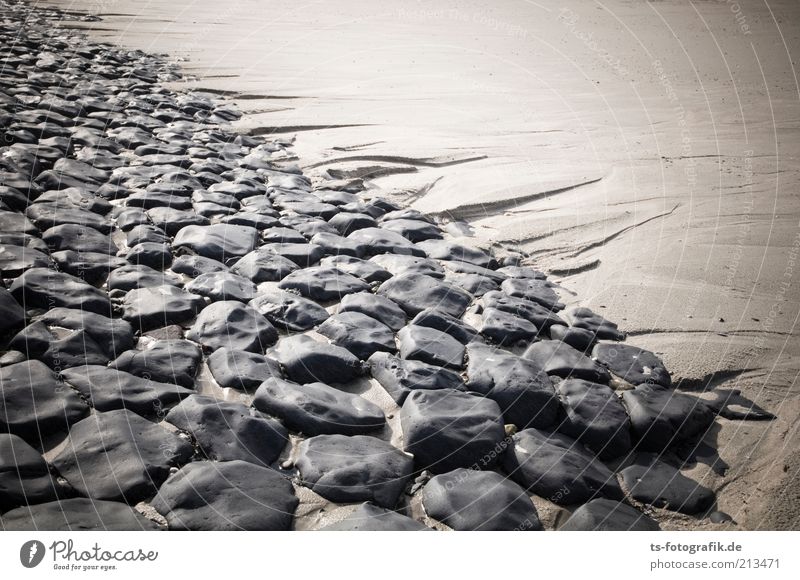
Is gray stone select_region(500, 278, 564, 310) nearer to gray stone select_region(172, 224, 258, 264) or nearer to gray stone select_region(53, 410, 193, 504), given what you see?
gray stone select_region(172, 224, 258, 264)

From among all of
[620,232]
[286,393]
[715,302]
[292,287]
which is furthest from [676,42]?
[286,393]

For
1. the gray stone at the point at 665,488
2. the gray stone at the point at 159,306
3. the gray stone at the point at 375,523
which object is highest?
the gray stone at the point at 159,306

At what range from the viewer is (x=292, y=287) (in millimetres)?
2244

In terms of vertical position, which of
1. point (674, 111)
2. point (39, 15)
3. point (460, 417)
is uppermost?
point (39, 15)

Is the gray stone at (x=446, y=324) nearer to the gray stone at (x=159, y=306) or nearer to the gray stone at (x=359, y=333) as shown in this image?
the gray stone at (x=359, y=333)

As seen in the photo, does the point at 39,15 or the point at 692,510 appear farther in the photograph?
the point at 39,15

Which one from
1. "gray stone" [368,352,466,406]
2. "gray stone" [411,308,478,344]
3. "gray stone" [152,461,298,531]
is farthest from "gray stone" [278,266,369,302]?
"gray stone" [152,461,298,531]

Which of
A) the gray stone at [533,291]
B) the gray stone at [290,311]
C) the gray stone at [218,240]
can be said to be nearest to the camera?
the gray stone at [290,311]

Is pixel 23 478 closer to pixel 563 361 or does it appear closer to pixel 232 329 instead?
pixel 232 329

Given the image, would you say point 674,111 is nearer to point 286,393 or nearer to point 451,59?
point 451,59

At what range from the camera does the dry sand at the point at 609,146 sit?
2111 mm

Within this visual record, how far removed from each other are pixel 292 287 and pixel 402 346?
571mm

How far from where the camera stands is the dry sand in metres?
2.11

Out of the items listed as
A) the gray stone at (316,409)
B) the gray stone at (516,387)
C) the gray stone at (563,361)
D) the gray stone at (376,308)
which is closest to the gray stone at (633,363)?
the gray stone at (563,361)
